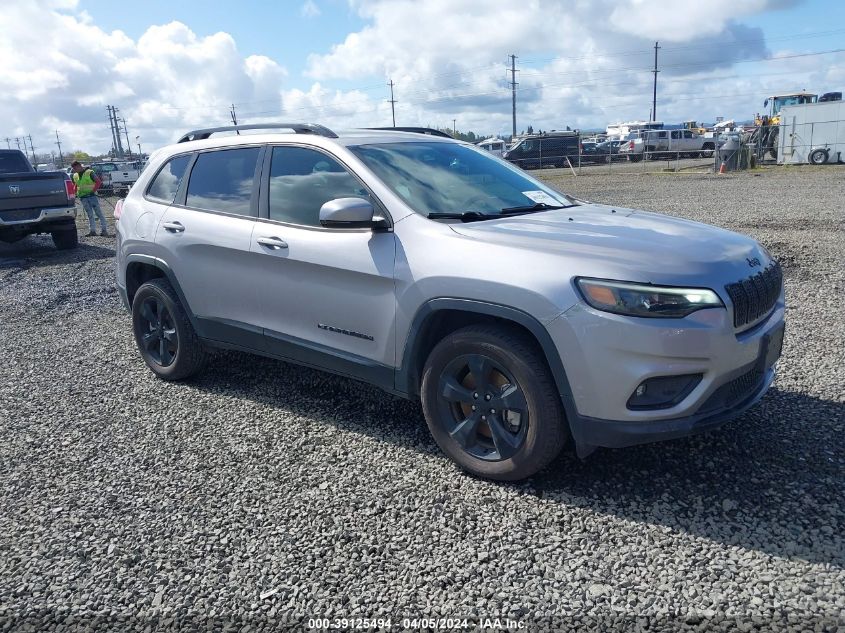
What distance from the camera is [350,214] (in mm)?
3568

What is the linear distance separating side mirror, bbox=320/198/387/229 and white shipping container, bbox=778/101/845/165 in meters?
31.8

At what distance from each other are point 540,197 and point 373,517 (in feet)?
7.53

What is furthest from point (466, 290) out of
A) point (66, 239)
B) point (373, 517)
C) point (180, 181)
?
point (66, 239)

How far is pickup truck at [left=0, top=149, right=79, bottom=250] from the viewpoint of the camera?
12266mm

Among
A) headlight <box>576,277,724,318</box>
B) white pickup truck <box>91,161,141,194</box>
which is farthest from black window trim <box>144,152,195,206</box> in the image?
white pickup truck <box>91,161,141,194</box>

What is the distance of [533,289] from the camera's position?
10.2 feet

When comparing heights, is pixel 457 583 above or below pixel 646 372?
below

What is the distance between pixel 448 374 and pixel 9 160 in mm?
14402

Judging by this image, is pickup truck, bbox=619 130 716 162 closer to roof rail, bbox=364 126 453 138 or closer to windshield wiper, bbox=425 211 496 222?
roof rail, bbox=364 126 453 138

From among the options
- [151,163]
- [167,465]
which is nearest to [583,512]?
[167,465]

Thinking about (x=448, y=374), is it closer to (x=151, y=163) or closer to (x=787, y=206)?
(x=151, y=163)

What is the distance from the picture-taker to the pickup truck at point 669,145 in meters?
40.8

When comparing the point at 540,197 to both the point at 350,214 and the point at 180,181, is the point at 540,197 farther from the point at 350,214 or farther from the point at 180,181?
the point at 180,181

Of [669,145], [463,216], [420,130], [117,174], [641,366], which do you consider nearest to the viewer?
[641,366]
